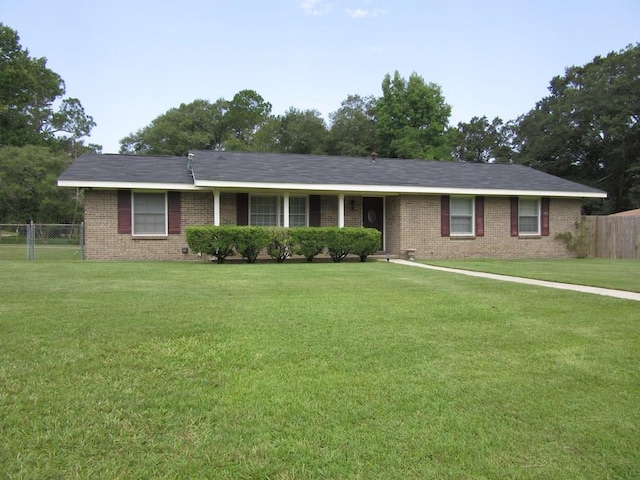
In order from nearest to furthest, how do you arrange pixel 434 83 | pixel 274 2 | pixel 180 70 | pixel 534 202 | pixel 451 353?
pixel 451 353 < pixel 274 2 < pixel 534 202 < pixel 180 70 < pixel 434 83

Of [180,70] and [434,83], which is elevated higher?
[434,83]

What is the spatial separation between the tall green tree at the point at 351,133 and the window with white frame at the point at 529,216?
22.3 m

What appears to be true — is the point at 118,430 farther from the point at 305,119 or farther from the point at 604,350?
the point at 305,119

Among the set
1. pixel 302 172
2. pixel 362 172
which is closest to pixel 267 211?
pixel 302 172

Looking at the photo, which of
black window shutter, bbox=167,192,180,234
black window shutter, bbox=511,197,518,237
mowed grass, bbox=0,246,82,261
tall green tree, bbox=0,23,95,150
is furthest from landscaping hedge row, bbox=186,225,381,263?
tall green tree, bbox=0,23,95,150

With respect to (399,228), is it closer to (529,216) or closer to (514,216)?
(514,216)

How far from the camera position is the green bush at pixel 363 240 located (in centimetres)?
1555

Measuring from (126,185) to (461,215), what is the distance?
466 inches

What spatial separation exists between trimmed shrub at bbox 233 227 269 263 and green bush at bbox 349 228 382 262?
2.78 meters

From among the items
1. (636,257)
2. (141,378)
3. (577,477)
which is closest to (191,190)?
(141,378)

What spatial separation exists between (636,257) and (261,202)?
14.8m

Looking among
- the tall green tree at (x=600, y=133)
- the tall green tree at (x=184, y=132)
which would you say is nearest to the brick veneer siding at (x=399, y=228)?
the tall green tree at (x=600, y=133)

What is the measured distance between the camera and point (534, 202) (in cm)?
1897

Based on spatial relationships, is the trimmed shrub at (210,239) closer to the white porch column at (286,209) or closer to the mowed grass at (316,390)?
the white porch column at (286,209)
